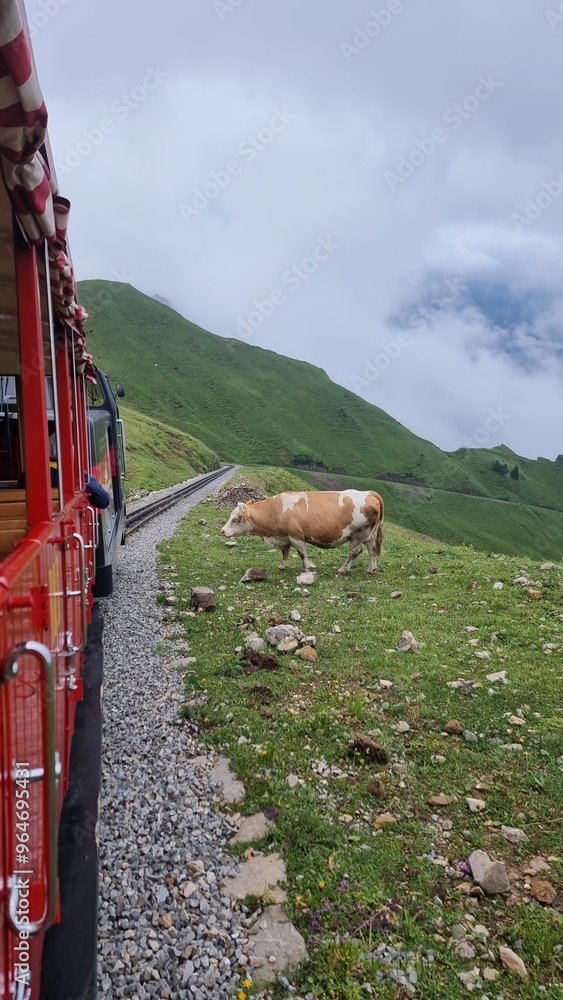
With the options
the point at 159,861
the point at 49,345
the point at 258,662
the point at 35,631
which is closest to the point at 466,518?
the point at 258,662

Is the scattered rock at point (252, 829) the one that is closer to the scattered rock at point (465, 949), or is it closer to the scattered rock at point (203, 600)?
the scattered rock at point (465, 949)

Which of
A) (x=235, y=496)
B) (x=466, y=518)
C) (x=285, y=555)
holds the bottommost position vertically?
(x=466, y=518)

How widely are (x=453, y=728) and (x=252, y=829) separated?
2425 millimetres

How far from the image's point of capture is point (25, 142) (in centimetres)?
204

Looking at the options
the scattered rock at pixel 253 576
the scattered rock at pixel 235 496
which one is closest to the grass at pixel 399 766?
the scattered rock at pixel 253 576

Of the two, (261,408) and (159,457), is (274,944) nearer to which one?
(159,457)

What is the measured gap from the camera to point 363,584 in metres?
11.7

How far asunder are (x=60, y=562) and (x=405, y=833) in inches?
135

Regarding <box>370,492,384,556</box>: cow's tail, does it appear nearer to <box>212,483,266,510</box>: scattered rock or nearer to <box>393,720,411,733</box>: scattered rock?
<box>393,720,411,733</box>: scattered rock

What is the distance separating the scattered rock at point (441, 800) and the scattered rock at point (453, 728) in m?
1.00

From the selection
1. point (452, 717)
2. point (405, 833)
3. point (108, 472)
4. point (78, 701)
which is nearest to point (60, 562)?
point (78, 701)

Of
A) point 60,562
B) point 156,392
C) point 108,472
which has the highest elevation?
point 156,392

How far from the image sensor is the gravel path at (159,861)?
3.20m

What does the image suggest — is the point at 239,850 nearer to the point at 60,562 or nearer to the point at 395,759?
the point at 395,759
